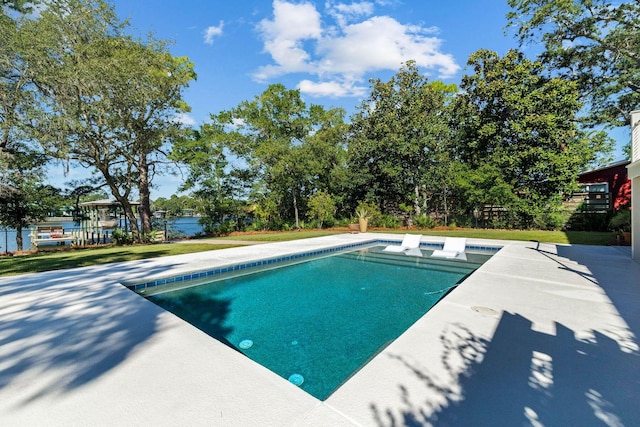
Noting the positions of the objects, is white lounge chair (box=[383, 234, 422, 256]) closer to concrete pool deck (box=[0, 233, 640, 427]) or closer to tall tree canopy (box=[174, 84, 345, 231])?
concrete pool deck (box=[0, 233, 640, 427])

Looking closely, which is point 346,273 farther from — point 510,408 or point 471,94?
point 471,94

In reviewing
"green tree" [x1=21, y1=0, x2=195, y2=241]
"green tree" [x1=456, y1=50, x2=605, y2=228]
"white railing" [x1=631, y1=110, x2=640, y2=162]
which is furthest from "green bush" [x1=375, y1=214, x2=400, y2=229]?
"green tree" [x1=21, y1=0, x2=195, y2=241]

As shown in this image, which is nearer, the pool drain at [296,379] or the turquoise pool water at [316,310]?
the pool drain at [296,379]

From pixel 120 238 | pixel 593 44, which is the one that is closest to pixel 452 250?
pixel 120 238

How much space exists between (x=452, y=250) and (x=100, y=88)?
12778mm

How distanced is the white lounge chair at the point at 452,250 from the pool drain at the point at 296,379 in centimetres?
649

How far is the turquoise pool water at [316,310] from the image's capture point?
3.04m

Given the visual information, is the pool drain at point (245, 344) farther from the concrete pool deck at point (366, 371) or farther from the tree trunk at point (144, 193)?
the tree trunk at point (144, 193)

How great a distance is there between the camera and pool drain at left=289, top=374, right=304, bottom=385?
2623 mm

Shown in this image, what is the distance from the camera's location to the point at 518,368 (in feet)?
7.11

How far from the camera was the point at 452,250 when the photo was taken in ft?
27.6

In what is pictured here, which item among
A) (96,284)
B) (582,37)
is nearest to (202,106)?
(96,284)

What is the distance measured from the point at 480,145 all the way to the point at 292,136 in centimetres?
1058

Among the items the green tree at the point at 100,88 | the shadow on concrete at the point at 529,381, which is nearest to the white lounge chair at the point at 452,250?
the shadow on concrete at the point at 529,381
